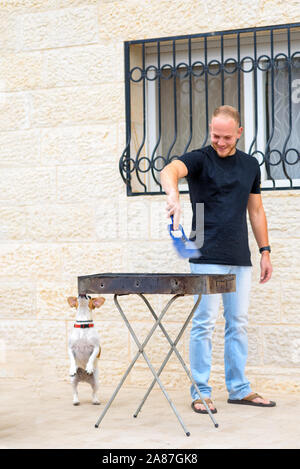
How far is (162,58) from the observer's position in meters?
6.61

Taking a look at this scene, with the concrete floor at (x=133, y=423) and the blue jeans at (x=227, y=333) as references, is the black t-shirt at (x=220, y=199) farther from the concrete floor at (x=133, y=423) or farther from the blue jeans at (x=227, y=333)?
the concrete floor at (x=133, y=423)

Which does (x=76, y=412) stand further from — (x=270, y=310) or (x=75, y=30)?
(x=75, y=30)

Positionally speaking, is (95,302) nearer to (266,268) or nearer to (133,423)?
(133,423)

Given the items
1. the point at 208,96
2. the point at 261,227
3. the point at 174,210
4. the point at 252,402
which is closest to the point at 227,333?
the point at 252,402

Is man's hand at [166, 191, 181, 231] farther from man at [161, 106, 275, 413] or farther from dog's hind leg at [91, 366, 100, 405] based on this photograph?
dog's hind leg at [91, 366, 100, 405]

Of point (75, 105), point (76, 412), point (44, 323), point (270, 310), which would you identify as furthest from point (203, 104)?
point (76, 412)

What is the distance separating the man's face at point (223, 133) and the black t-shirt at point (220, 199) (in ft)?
0.26

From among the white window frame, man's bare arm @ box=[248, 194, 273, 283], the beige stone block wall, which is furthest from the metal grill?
man's bare arm @ box=[248, 194, 273, 283]

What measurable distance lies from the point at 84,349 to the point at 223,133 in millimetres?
1741

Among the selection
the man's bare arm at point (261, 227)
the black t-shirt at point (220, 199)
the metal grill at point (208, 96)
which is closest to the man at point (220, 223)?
the black t-shirt at point (220, 199)

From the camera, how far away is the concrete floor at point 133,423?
171 inches

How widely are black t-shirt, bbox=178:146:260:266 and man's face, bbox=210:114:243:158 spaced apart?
8cm

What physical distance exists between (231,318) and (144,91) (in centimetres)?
217
